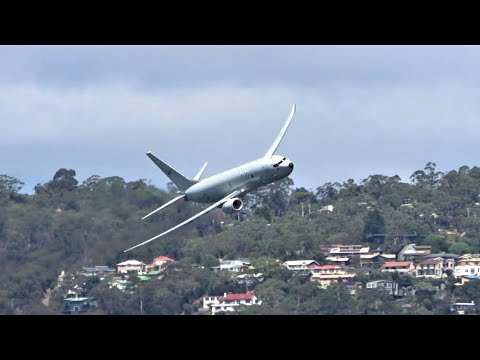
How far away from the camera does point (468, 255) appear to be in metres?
110

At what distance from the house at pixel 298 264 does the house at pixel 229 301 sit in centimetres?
609


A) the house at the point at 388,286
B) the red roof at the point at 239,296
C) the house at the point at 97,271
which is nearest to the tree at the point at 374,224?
the house at the point at 388,286

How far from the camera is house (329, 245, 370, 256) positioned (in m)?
108

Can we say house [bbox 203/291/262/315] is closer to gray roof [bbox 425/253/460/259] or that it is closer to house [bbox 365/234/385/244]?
house [bbox 365/234/385/244]

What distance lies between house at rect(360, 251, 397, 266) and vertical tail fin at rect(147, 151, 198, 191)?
5468cm

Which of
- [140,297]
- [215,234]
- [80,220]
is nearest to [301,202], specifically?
[215,234]

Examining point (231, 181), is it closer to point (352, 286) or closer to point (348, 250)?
point (352, 286)

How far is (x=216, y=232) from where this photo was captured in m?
101

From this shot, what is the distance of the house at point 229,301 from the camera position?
9031cm

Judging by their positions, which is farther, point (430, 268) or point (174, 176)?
point (430, 268)

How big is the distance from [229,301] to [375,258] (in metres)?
19.3

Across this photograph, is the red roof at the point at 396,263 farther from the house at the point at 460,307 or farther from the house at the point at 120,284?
the house at the point at 120,284

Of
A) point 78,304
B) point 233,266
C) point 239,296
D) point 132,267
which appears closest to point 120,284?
point 78,304

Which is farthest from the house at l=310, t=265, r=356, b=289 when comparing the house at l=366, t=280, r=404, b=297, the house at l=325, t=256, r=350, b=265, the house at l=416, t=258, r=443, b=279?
the house at l=416, t=258, r=443, b=279
